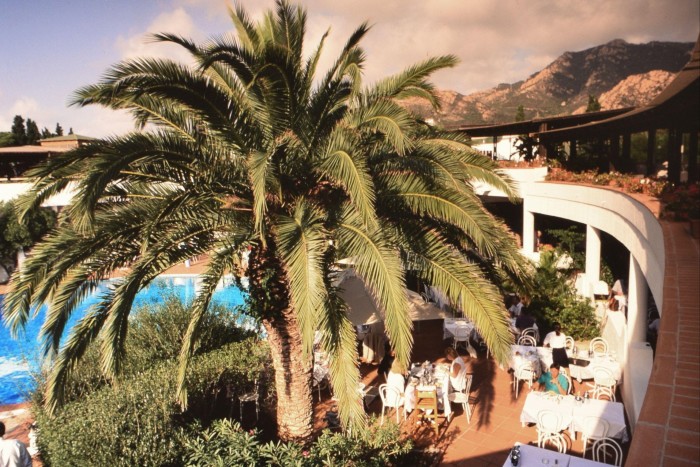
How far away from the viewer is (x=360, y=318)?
34.2ft

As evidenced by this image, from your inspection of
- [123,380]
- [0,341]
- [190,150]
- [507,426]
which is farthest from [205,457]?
[0,341]

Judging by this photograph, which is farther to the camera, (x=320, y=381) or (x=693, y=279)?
(x=320, y=381)

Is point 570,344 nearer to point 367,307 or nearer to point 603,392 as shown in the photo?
point 603,392

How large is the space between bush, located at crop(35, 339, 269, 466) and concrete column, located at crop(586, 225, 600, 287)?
11442 millimetres

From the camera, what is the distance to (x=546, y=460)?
6133 mm

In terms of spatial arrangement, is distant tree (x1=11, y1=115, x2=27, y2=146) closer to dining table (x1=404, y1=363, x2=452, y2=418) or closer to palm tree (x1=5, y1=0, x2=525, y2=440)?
palm tree (x1=5, y1=0, x2=525, y2=440)

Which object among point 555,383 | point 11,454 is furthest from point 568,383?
point 11,454

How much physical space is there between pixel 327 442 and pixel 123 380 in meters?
3.73

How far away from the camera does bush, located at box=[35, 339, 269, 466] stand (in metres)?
6.27

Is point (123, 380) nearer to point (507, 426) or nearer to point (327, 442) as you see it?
point (327, 442)

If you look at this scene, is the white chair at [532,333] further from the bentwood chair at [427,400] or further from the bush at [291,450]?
the bush at [291,450]

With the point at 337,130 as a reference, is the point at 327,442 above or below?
below

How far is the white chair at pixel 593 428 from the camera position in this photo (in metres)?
7.22

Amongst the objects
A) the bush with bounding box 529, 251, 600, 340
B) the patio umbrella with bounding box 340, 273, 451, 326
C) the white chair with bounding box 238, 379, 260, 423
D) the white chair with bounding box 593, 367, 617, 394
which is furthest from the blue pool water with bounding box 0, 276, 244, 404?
the bush with bounding box 529, 251, 600, 340
